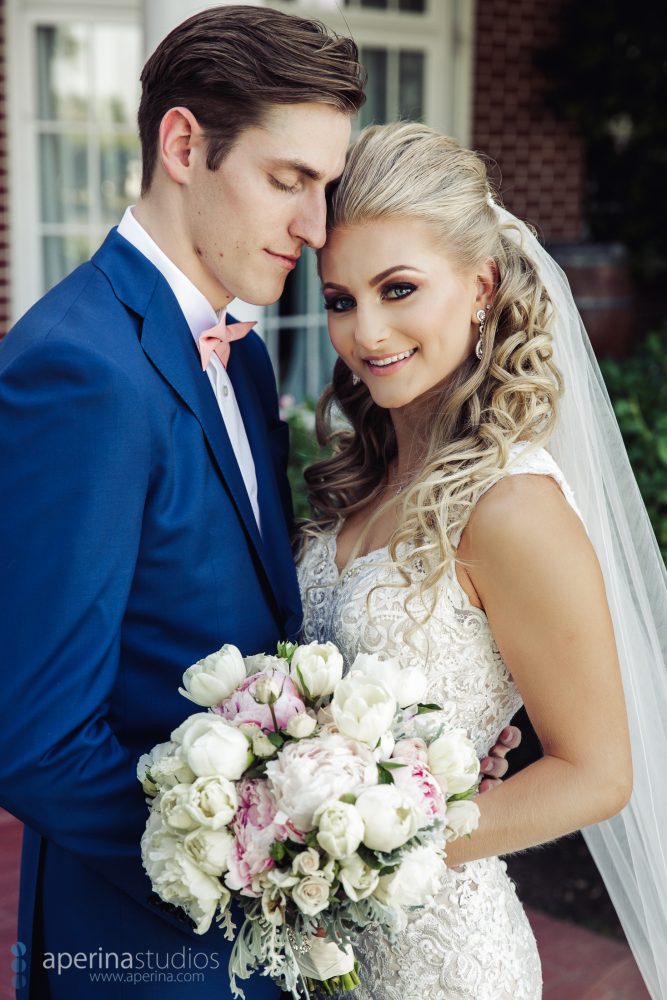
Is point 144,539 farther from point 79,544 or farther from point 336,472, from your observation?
point 336,472

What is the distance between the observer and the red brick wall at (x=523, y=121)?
28.3ft

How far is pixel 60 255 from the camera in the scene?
7.35m

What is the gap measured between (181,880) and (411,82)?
26.0 feet

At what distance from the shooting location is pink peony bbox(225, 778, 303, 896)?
63.2 inches

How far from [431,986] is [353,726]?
961 millimetres

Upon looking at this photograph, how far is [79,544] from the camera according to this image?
1.74m

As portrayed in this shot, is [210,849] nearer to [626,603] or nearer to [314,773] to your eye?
[314,773]

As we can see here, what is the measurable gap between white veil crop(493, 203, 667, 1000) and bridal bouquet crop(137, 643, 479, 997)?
83 cm

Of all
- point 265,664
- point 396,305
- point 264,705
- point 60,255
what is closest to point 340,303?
point 396,305

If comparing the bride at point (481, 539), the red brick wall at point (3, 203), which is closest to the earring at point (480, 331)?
the bride at point (481, 539)

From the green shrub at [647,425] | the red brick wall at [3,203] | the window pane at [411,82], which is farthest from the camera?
the window pane at [411,82]

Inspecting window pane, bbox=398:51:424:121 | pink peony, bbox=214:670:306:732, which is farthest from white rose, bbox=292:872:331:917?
window pane, bbox=398:51:424:121

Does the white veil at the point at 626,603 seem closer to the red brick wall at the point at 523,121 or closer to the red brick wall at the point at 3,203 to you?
the red brick wall at the point at 3,203

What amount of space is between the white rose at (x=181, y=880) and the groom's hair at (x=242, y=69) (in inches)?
49.1
